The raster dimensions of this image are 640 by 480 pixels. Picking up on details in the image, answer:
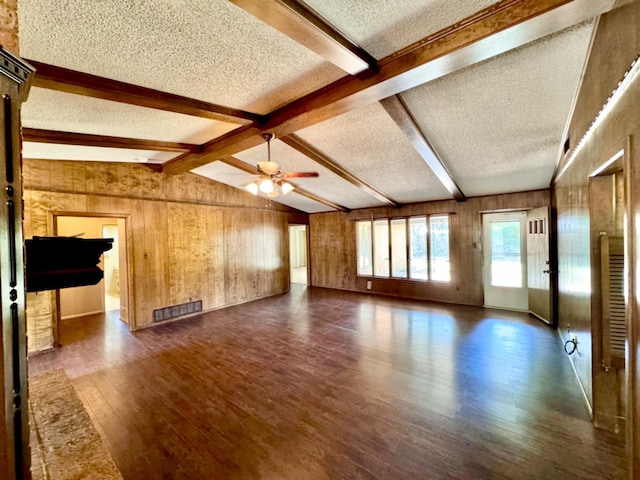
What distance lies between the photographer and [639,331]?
1270mm

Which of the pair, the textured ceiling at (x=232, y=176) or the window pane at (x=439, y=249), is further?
the window pane at (x=439, y=249)

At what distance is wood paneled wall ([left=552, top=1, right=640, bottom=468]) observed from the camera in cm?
134

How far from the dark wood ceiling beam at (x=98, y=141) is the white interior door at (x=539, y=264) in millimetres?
5693

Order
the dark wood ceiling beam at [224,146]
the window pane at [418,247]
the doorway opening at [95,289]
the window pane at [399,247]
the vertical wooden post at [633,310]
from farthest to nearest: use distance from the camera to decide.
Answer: the window pane at [399,247] → the window pane at [418,247] → the doorway opening at [95,289] → the dark wood ceiling beam at [224,146] → the vertical wooden post at [633,310]

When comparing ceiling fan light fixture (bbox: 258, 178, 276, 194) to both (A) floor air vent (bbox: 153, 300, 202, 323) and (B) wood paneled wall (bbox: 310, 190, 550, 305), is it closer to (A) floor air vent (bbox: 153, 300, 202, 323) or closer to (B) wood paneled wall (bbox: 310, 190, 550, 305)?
(A) floor air vent (bbox: 153, 300, 202, 323)

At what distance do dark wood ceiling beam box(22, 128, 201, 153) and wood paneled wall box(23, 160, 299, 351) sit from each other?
1.05 metres

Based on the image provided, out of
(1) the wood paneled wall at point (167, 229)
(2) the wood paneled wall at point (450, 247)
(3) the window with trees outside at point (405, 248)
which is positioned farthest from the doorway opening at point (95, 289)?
(3) the window with trees outside at point (405, 248)

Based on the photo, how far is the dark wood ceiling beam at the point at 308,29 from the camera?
142cm

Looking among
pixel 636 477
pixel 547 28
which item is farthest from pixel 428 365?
pixel 547 28

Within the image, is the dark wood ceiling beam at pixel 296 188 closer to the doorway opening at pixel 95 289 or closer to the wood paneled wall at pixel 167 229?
the wood paneled wall at pixel 167 229

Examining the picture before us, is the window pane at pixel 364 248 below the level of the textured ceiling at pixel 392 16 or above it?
below

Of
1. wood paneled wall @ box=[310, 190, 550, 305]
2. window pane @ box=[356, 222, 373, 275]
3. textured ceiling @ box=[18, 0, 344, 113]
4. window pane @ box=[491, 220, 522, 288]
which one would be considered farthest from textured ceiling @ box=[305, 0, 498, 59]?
window pane @ box=[356, 222, 373, 275]

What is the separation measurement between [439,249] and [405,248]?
804 mm

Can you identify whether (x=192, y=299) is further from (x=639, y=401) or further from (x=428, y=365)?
(x=639, y=401)
